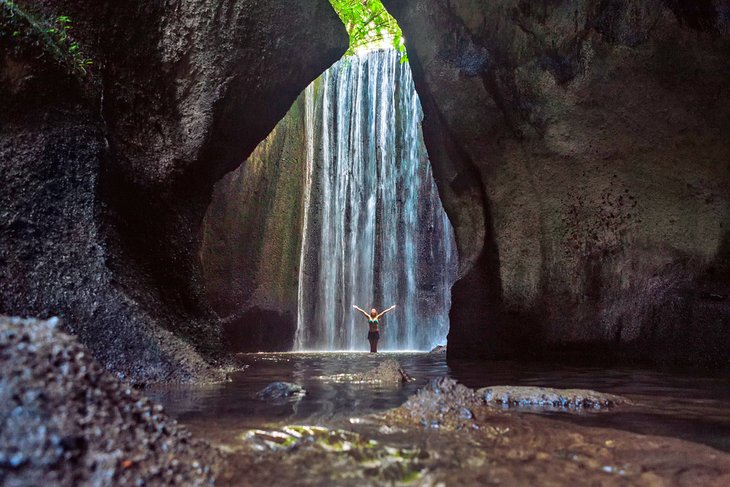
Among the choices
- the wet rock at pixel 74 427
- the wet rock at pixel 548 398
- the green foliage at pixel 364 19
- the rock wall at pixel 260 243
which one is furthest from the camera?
the green foliage at pixel 364 19

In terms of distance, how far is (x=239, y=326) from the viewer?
10500mm

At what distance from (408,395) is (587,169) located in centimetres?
474

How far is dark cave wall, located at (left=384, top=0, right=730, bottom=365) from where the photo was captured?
6008 mm

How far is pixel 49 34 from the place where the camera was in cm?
441

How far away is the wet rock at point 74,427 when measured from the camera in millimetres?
1272

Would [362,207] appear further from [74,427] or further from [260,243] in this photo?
[74,427]

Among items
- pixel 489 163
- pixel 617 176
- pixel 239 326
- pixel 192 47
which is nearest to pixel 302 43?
pixel 192 47

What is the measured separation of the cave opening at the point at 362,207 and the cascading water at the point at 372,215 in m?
0.03

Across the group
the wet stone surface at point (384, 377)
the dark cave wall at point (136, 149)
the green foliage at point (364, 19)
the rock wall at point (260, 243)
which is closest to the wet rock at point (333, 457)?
the wet stone surface at point (384, 377)

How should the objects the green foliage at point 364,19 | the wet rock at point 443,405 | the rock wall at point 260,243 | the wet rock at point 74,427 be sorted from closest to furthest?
the wet rock at point 74,427 < the wet rock at point 443,405 < the rock wall at point 260,243 < the green foliage at point 364,19

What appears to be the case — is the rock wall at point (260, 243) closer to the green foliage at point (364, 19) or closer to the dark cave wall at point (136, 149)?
the green foliage at point (364, 19)

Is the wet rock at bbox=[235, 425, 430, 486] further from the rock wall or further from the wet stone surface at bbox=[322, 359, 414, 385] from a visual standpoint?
the rock wall

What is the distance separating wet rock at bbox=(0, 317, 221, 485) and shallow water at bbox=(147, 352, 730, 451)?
0.35 metres

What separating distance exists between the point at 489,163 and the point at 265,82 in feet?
10.7
